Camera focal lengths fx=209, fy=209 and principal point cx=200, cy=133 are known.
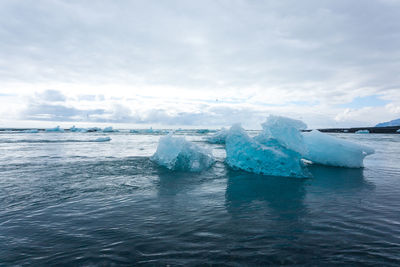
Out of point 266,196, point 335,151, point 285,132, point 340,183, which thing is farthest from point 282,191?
point 335,151

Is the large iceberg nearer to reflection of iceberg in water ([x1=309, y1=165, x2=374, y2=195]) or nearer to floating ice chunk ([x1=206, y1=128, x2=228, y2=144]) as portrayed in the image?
reflection of iceberg in water ([x1=309, y1=165, x2=374, y2=195])

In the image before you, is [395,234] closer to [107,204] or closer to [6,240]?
[107,204]

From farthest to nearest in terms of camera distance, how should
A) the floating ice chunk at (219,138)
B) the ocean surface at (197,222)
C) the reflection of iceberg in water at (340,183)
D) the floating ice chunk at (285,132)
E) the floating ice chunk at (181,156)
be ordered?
1. the floating ice chunk at (219,138)
2. the floating ice chunk at (181,156)
3. the floating ice chunk at (285,132)
4. the reflection of iceberg in water at (340,183)
5. the ocean surface at (197,222)

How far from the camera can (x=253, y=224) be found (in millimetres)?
5141

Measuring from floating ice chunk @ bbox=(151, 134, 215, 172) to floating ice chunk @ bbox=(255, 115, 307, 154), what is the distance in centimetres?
381

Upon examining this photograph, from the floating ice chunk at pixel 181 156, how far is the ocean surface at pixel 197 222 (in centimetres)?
298

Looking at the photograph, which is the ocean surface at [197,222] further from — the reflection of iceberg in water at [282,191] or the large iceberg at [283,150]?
the large iceberg at [283,150]

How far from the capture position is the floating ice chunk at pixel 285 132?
36.9ft

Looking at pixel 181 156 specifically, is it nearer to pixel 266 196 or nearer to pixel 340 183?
pixel 266 196

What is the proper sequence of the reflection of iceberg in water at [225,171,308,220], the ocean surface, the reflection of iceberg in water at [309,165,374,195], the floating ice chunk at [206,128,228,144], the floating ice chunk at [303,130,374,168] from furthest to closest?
the floating ice chunk at [206,128,228,144] → the floating ice chunk at [303,130,374,168] → the reflection of iceberg in water at [309,165,374,195] → the reflection of iceberg in water at [225,171,308,220] → the ocean surface

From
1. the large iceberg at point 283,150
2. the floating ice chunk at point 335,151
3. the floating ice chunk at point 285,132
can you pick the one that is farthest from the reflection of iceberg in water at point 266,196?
the floating ice chunk at point 335,151

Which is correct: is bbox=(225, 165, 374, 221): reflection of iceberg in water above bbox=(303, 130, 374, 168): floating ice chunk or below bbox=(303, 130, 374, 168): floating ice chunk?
below

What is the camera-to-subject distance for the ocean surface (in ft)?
12.5

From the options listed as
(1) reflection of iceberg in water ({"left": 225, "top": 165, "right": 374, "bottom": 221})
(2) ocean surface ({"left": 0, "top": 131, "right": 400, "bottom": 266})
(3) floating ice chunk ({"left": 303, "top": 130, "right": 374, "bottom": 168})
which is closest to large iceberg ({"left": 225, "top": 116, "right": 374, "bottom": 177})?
(3) floating ice chunk ({"left": 303, "top": 130, "right": 374, "bottom": 168})
